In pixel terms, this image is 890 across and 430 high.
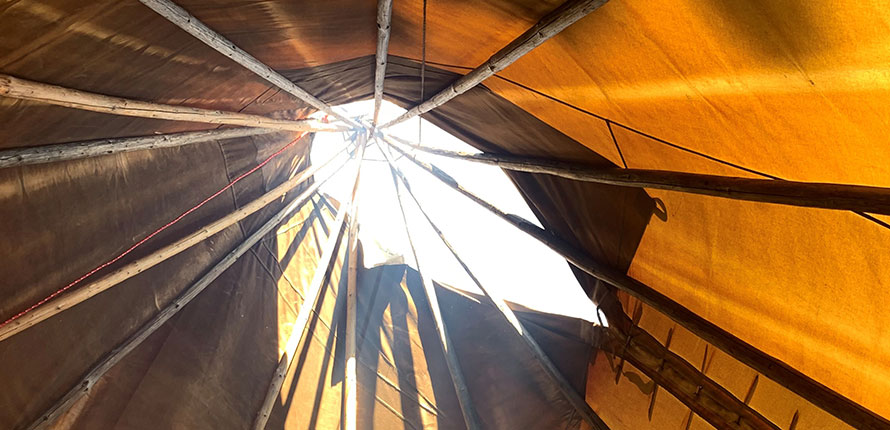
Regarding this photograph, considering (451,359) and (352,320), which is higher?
(352,320)

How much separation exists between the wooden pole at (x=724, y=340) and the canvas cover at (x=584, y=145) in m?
0.11

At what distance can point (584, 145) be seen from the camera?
15.6 feet

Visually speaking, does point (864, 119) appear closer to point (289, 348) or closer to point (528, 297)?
point (289, 348)

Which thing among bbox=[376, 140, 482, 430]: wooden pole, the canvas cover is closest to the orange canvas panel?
the canvas cover

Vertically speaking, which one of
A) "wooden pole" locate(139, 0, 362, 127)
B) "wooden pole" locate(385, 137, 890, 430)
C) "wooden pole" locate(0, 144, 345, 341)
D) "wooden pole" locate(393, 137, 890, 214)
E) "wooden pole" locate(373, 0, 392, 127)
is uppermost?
"wooden pole" locate(373, 0, 392, 127)

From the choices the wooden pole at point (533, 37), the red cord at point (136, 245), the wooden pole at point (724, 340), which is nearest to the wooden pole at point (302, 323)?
the red cord at point (136, 245)

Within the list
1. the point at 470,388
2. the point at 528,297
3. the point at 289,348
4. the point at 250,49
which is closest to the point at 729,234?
the point at 250,49

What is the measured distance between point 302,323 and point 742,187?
5.60m

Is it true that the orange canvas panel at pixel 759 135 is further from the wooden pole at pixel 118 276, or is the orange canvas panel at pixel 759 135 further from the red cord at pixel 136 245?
the red cord at pixel 136 245

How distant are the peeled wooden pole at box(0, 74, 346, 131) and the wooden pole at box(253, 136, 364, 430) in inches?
105

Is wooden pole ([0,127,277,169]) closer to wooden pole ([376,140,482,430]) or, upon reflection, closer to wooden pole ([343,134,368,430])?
wooden pole ([343,134,368,430])

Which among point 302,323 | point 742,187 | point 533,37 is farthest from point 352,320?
point 742,187

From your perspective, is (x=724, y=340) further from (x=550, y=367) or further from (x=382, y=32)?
(x=382, y=32)

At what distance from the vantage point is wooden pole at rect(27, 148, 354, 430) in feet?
16.8
